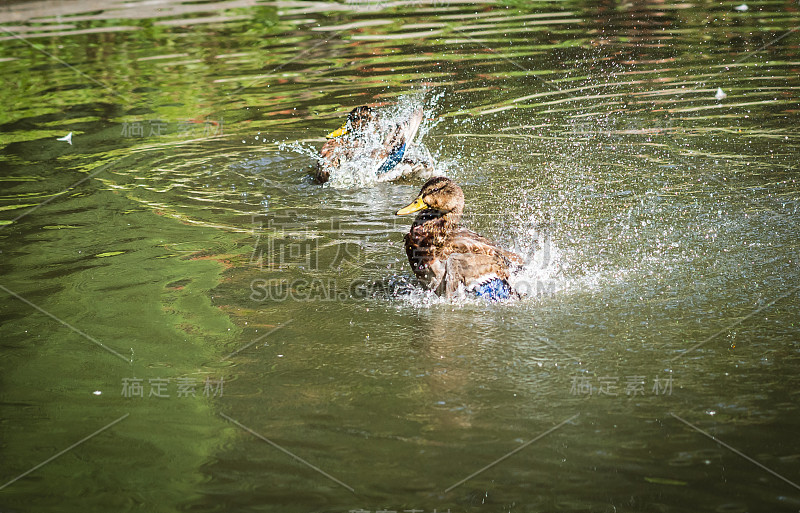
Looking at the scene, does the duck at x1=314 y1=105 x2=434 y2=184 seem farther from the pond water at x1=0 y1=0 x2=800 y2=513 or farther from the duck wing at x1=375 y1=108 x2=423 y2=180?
the pond water at x1=0 y1=0 x2=800 y2=513

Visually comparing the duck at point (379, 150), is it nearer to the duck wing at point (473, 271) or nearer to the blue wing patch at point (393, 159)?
the blue wing patch at point (393, 159)

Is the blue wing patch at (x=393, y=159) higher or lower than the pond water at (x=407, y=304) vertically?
A: higher

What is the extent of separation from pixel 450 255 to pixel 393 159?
3.03m

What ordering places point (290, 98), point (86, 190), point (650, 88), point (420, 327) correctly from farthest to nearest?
point (290, 98), point (650, 88), point (86, 190), point (420, 327)

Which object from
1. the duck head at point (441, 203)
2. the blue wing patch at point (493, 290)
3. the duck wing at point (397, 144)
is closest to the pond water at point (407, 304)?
the blue wing patch at point (493, 290)

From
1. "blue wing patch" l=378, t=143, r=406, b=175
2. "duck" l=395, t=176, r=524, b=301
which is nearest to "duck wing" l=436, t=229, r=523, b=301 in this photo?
"duck" l=395, t=176, r=524, b=301

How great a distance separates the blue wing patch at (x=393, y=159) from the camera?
27.3ft

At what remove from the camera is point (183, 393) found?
4492 mm

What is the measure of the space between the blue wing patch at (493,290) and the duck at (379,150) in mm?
3007

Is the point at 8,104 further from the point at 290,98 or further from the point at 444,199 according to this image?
the point at 444,199

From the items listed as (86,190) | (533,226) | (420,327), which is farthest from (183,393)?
(86,190)

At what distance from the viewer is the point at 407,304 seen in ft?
18.1

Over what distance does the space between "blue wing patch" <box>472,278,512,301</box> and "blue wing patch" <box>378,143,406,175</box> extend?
3.10 m

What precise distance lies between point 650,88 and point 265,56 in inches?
256
